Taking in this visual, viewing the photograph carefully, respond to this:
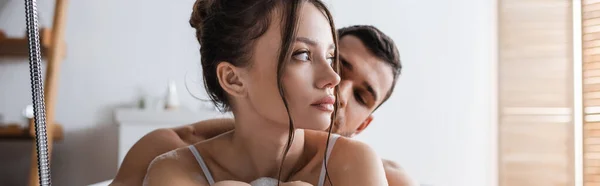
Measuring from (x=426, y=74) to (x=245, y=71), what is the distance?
2736 mm

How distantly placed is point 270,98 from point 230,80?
10 cm

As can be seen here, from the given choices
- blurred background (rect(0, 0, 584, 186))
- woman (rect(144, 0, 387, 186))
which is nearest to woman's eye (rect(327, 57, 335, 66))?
woman (rect(144, 0, 387, 186))

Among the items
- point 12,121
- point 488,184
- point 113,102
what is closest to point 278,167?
point 113,102

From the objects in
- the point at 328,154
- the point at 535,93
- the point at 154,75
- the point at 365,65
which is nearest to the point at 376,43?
the point at 365,65

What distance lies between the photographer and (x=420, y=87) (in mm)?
3902

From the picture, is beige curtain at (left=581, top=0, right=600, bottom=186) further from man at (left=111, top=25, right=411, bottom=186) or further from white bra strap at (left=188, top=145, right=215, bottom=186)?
white bra strap at (left=188, top=145, right=215, bottom=186)

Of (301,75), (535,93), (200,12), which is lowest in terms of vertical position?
(535,93)

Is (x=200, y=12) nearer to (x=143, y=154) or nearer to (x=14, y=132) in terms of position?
(x=143, y=154)

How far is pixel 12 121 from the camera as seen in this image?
366 centimetres

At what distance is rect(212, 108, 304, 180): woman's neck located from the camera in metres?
1.32

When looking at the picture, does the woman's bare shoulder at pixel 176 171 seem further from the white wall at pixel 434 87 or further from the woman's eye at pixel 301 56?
the white wall at pixel 434 87

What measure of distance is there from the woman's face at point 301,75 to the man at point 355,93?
1.35 feet

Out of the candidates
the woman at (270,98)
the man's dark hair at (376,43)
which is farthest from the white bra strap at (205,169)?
the man's dark hair at (376,43)

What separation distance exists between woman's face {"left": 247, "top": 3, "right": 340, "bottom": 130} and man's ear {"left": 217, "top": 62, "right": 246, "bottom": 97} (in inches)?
1.0
